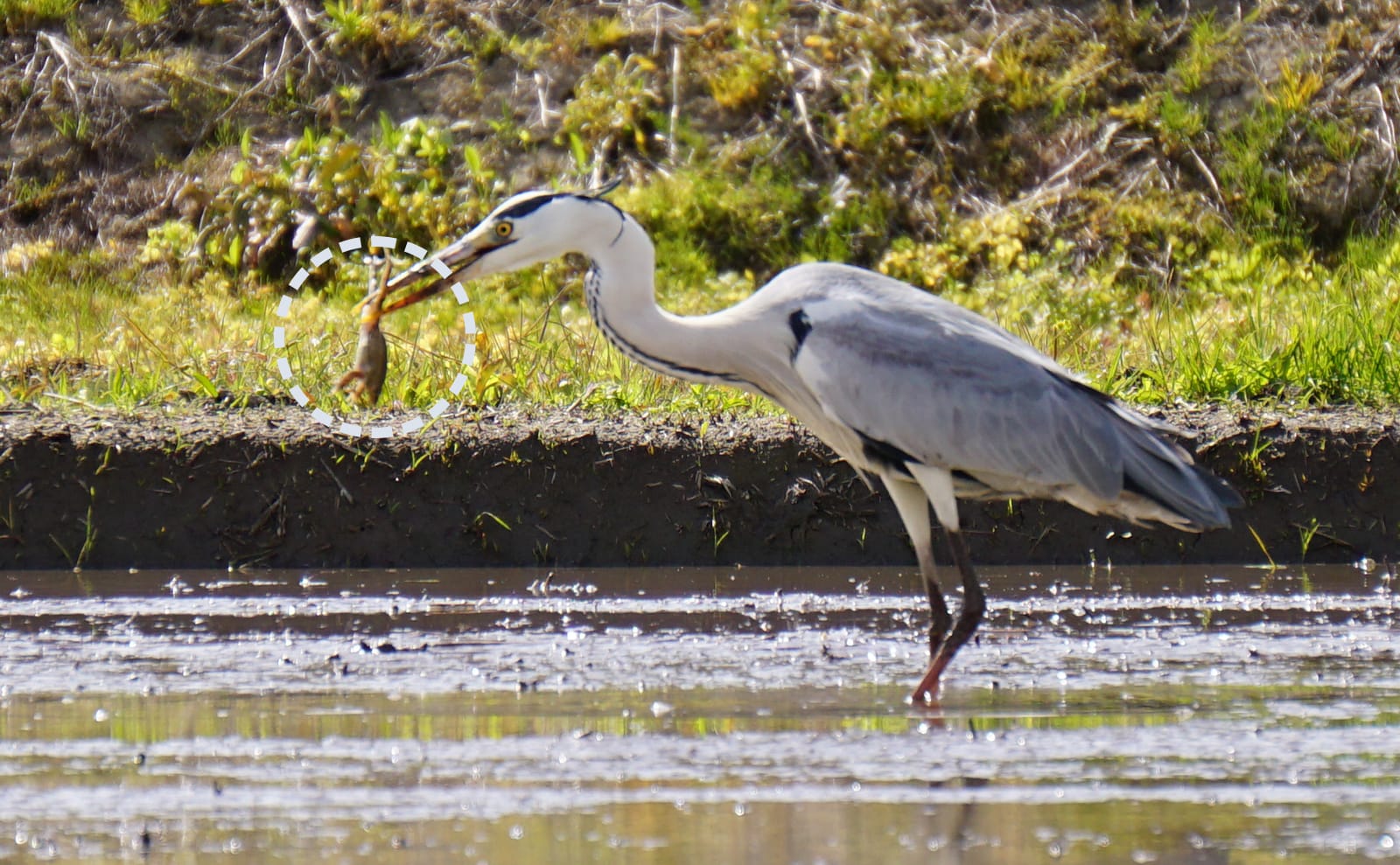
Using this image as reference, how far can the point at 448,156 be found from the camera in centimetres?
1337

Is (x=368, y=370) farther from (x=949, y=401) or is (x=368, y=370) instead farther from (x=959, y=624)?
(x=959, y=624)

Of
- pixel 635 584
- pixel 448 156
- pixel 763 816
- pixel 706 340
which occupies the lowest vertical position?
pixel 763 816

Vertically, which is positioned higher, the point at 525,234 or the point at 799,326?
the point at 525,234

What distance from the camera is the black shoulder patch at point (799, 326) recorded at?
5.98 meters

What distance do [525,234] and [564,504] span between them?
1.79 metres

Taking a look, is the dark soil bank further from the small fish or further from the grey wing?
the grey wing

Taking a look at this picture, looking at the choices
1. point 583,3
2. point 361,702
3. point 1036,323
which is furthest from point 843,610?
point 583,3

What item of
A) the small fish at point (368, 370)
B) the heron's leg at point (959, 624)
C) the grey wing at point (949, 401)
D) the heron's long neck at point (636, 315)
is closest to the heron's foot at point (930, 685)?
the heron's leg at point (959, 624)

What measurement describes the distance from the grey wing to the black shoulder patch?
15mm

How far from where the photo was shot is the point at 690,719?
4871mm

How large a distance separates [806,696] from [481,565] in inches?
108

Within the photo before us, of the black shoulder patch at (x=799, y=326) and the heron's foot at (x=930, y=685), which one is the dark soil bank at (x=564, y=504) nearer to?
the black shoulder patch at (x=799, y=326)

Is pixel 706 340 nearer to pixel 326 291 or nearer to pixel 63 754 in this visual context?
pixel 63 754

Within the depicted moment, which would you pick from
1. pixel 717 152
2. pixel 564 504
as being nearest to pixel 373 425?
pixel 564 504
